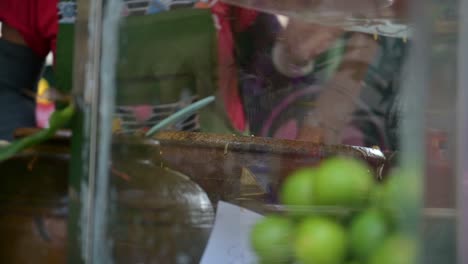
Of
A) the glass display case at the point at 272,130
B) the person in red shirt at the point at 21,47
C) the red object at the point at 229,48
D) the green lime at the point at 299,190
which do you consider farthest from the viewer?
the person in red shirt at the point at 21,47

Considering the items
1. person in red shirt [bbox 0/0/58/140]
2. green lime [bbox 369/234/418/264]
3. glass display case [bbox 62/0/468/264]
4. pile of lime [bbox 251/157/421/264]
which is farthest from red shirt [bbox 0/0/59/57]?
green lime [bbox 369/234/418/264]

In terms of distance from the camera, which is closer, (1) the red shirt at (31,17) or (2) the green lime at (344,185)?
(2) the green lime at (344,185)

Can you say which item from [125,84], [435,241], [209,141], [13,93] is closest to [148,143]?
[125,84]

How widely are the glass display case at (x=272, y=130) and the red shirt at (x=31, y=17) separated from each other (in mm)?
492

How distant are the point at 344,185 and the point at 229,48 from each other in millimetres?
239

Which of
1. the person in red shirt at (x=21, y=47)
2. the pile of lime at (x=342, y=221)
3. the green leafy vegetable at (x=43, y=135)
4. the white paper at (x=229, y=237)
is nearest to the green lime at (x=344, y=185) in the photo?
the pile of lime at (x=342, y=221)

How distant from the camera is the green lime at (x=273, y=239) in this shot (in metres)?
0.51

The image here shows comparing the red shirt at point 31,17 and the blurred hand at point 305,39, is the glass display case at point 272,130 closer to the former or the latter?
the blurred hand at point 305,39

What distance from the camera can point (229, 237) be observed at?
65 centimetres

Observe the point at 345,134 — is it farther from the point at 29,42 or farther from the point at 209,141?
the point at 29,42

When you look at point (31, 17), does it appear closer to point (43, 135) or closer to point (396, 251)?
point (43, 135)

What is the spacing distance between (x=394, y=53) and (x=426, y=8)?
3.9 inches

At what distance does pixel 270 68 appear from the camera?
0.71 meters

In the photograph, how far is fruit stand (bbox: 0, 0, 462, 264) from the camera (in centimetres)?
43
